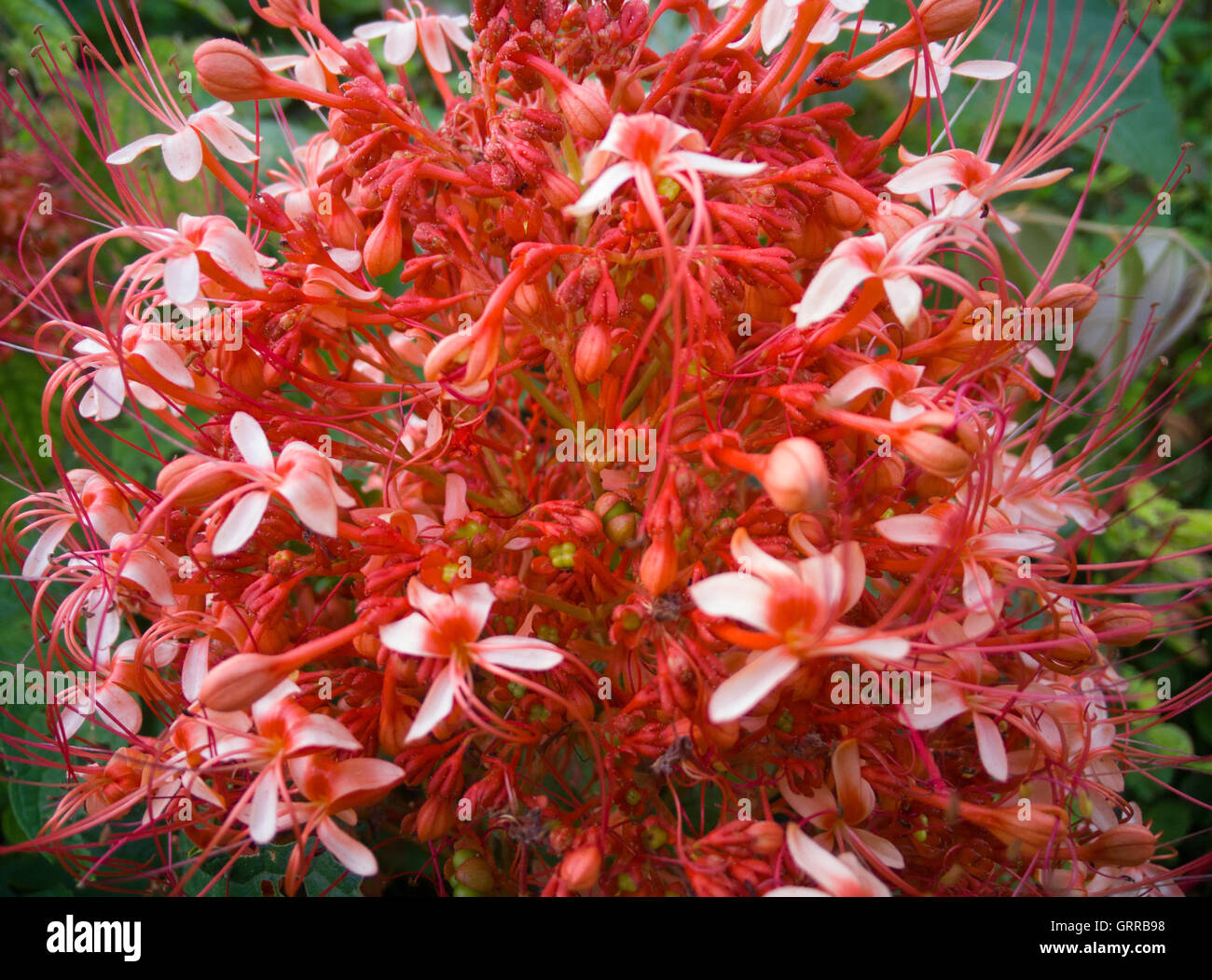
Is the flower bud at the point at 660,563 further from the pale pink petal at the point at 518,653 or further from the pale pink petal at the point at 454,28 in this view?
the pale pink petal at the point at 454,28

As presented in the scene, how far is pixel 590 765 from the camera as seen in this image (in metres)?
1.30

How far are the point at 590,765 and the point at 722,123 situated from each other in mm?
887

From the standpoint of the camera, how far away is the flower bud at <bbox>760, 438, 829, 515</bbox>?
0.82 metres

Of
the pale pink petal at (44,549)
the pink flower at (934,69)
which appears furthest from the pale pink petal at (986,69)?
the pale pink petal at (44,549)

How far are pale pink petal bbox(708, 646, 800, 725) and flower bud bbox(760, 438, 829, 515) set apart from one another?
5.4 inches

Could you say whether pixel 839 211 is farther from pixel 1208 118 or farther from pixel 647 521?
pixel 1208 118

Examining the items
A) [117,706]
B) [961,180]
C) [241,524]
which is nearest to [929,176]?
[961,180]

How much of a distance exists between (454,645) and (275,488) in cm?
25

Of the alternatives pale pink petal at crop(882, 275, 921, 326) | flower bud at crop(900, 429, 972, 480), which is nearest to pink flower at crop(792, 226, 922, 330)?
pale pink petal at crop(882, 275, 921, 326)

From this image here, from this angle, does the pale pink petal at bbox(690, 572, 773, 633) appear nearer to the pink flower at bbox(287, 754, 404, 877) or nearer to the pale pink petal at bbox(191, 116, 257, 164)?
the pink flower at bbox(287, 754, 404, 877)

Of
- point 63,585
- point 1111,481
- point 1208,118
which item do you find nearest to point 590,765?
point 63,585

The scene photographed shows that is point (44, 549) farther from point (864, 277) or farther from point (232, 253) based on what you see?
point (864, 277)

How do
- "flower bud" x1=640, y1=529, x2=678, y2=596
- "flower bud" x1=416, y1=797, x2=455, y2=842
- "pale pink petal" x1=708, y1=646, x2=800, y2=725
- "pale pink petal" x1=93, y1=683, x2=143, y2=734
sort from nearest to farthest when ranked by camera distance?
"pale pink petal" x1=708, y1=646, x2=800, y2=725 → "flower bud" x1=640, y1=529, x2=678, y2=596 → "flower bud" x1=416, y1=797, x2=455, y2=842 → "pale pink petal" x1=93, y1=683, x2=143, y2=734

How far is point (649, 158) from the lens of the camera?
91 centimetres
